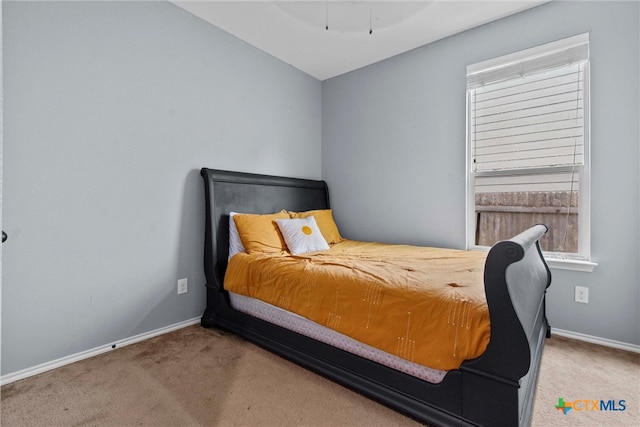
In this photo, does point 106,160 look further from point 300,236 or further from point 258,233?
point 300,236

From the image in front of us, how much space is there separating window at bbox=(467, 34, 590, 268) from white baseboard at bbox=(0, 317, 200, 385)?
2567 mm

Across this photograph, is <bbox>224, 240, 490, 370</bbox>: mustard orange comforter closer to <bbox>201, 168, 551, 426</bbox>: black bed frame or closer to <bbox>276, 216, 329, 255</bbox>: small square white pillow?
<bbox>201, 168, 551, 426</bbox>: black bed frame

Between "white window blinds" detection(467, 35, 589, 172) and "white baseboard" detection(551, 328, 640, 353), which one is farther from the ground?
"white window blinds" detection(467, 35, 589, 172)

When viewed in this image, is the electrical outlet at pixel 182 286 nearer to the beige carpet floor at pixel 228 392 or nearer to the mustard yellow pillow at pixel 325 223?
the beige carpet floor at pixel 228 392

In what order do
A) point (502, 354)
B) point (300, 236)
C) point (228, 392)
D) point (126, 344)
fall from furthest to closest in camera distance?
point (300, 236) → point (126, 344) → point (228, 392) → point (502, 354)

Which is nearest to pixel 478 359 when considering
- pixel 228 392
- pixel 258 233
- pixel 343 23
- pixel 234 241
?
pixel 228 392

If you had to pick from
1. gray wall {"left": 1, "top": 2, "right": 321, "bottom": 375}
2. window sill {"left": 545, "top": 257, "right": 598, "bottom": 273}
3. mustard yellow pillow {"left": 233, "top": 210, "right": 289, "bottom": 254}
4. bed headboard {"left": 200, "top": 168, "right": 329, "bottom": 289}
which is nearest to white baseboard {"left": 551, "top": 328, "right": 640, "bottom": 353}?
window sill {"left": 545, "top": 257, "right": 598, "bottom": 273}

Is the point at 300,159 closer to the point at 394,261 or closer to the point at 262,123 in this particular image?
the point at 262,123

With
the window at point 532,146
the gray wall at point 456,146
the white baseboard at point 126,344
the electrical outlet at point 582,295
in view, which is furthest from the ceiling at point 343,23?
the white baseboard at point 126,344

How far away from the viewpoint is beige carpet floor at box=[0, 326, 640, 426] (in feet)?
5.17

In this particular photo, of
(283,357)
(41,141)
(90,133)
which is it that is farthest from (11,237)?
(283,357)

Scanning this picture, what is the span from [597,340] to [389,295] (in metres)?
1.80

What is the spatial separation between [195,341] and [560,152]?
3013 mm

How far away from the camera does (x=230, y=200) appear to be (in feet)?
9.21
